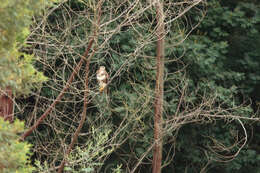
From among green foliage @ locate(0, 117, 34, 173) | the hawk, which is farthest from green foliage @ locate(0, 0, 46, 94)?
the hawk

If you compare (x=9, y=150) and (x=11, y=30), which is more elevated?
(x=11, y=30)

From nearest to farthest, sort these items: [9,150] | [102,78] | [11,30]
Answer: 1. [11,30]
2. [9,150]
3. [102,78]

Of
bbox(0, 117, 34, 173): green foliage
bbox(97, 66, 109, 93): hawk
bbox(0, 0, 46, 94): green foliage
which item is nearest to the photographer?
bbox(0, 0, 46, 94): green foliage

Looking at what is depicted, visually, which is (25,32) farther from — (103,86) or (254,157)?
(254,157)

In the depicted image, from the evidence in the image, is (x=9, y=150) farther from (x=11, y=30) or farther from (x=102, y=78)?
(x=102, y=78)

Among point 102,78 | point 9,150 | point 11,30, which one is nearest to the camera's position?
point 11,30

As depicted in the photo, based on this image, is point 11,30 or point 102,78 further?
→ point 102,78

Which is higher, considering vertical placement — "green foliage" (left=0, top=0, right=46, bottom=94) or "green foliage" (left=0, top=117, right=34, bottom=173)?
"green foliage" (left=0, top=0, right=46, bottom=94)

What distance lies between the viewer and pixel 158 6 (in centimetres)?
624

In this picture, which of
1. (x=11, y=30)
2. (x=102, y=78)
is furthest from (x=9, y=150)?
(x=102, y=78)

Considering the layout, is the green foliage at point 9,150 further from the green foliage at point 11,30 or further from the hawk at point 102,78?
the hawk at point 102,78

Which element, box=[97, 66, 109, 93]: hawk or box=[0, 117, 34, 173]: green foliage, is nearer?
box=[0, 117, 34, 173]: green foliage

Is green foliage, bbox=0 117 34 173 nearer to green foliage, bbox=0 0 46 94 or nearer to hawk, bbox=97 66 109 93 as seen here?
green foliage, bbox=0 0 46 94

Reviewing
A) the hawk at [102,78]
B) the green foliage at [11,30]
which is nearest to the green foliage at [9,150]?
the green foliage at [11,30]
